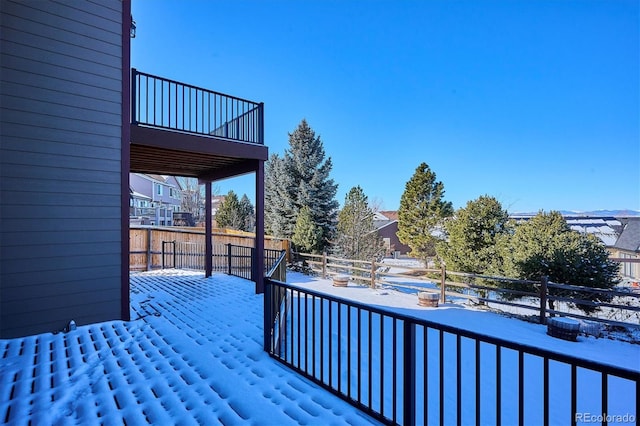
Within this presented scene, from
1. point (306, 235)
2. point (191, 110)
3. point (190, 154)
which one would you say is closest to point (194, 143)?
point (190, 154)

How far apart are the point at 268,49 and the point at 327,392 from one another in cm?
1057

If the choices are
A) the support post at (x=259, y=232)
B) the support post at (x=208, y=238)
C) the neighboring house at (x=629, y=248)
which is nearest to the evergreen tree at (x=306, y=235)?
the support post at (x=208, y=238)

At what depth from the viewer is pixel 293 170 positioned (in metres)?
15.7

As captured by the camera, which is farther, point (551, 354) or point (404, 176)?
point (404, 176)

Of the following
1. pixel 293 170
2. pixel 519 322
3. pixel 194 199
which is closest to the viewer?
pixel 519 322

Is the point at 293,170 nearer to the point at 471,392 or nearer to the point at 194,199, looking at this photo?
the point at 471,392

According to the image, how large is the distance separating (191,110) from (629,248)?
67.3ft

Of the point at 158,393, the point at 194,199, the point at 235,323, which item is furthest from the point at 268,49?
the point at 194,199

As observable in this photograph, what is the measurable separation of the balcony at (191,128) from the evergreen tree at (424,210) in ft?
46.5

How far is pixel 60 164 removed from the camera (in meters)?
3.77

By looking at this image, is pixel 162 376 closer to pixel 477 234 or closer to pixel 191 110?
pixel 191 110

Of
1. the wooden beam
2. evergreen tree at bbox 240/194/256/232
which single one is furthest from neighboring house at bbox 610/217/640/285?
evergreen tree at bbox 240/194/256/232

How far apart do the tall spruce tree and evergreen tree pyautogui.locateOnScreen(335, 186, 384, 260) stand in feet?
2.64

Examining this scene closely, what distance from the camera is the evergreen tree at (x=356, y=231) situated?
14078 mm
